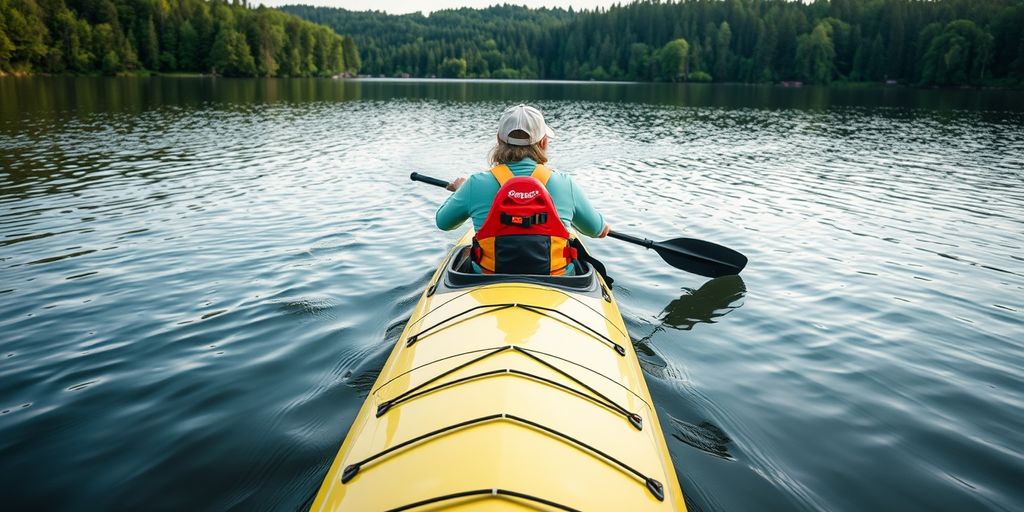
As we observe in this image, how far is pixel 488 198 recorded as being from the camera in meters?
5.09

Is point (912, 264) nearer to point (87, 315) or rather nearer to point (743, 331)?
point (743, 331)

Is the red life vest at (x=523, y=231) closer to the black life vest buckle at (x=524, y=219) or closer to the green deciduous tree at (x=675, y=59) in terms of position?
the black life vest buckle at (x=524, y=219)

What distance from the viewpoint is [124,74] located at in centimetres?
9106

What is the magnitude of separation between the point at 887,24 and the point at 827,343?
11683 cm

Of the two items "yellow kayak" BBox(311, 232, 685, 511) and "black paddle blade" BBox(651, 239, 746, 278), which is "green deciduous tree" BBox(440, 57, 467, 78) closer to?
"black paddle blade" BBox(651, 239, 746, 278)

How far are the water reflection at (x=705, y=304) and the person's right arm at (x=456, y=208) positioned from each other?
374 centimetres

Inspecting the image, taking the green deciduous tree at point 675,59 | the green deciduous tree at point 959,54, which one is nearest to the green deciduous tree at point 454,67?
the green deciduous tree at point 675,59

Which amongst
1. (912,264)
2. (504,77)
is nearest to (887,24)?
(504,77)

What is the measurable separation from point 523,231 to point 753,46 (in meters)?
131

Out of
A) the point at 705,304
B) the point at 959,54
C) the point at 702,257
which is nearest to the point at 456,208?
the point at 705,304

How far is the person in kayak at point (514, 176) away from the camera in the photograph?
4914 millimetres

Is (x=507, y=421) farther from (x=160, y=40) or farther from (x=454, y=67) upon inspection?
(x=454, y=67)

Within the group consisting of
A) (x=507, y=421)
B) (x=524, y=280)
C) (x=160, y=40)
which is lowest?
(x=507, y=421)

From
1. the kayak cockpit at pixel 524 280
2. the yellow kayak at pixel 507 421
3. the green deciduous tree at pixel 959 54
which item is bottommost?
the yellow kayak at pixel 507 421
